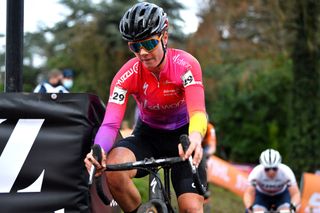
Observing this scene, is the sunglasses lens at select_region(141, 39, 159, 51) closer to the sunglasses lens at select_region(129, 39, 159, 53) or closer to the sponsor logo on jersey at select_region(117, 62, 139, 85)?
the sunglasses lens at select_region(129, 39, 159, 53)

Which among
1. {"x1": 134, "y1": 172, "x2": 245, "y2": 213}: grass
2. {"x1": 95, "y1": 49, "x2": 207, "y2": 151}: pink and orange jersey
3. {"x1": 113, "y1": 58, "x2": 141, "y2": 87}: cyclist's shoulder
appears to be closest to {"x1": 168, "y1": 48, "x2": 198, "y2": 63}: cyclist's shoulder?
{"x1": 95, "y1": 49, "x2": 207, "y2": 151}: pink and orange jersey

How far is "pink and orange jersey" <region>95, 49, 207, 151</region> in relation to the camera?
17.2 ft

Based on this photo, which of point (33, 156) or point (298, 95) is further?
point (298, 95)

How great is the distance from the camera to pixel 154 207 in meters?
4.89

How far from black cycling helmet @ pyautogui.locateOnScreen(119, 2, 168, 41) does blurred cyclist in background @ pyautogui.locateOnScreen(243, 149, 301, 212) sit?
6.33m

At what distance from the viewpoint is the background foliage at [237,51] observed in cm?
2278

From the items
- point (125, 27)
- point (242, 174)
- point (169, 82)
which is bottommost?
point (242, 174)

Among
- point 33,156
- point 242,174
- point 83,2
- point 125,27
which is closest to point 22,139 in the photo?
point 33,156

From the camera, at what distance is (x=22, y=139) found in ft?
17.3

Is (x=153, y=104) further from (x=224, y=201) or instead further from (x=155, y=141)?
(x=224, y=201)

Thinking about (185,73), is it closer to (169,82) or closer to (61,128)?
(169,82)

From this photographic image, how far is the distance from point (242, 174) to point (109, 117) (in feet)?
51.7

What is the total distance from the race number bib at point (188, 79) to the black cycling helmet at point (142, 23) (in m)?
0.40

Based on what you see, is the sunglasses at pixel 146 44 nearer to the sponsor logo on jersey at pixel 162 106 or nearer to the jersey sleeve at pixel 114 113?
the jersey sleeve at pixel 114 113
